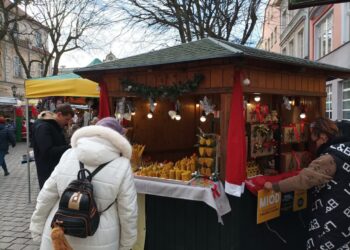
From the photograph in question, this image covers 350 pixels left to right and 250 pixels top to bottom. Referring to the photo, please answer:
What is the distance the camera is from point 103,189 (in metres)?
2.42

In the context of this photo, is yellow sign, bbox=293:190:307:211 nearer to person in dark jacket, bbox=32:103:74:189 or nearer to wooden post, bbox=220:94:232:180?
wooden post, bbox=220:94:232:180

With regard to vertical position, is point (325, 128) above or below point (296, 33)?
below

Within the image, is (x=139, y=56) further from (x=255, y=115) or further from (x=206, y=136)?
(x=255, y=115)

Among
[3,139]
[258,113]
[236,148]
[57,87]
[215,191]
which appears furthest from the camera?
[3,139]

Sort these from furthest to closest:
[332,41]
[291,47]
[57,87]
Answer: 1. [291,47]
2. [332,41]
3. [57,87]

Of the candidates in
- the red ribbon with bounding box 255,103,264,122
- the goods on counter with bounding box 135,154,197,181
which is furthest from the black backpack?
the red ribbon with bounding box 255,103,264,122

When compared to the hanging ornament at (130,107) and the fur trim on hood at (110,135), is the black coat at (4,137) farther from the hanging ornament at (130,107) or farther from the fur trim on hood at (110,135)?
the fur trim on hood at (110,135)

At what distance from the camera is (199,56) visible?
370cm

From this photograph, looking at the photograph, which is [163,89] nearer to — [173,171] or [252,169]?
[173,171]

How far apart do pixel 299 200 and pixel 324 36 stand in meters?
12.6

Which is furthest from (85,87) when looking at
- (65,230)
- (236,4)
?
(236,4)

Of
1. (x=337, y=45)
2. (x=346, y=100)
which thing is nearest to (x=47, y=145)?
(x=346, y=100)

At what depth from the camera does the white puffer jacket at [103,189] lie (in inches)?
95.7

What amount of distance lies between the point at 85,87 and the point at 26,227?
8.77 ft
